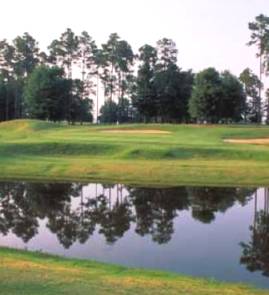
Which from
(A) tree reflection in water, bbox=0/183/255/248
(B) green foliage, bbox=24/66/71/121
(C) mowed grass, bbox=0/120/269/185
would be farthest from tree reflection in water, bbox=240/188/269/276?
(B) green foliage, bbox=24/66/71/121

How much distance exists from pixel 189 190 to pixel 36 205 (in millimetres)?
9337

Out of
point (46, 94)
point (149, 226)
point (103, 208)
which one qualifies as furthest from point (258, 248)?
point (46, 94)

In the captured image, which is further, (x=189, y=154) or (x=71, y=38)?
(x=71, y=38)

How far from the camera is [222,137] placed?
6494 centimetres

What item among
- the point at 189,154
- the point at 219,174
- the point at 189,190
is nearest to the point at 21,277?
the point at 189,190

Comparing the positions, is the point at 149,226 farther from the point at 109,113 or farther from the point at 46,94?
the point at 109,113

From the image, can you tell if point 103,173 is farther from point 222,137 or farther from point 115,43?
point 115,43

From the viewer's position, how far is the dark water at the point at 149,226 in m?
19.1

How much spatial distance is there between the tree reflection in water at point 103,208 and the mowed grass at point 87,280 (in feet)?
15.9

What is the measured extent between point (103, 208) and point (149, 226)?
553 centimetres

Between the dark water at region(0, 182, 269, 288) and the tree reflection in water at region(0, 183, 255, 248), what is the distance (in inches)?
1.5

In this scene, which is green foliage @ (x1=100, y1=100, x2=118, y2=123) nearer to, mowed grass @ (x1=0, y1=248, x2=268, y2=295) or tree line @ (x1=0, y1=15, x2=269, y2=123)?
tree line @ (x1=0, y1=15, x2=269, y2=123)

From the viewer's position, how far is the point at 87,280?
1407cm

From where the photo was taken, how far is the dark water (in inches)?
751
